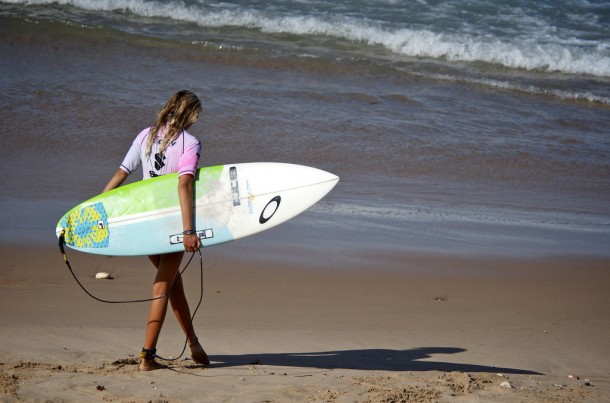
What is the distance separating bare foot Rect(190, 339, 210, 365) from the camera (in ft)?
13.3

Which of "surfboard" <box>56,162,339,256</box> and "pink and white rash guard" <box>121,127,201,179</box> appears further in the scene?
"surfboard" <box>56,162,339,256</box>

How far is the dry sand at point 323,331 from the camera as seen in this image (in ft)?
12.2

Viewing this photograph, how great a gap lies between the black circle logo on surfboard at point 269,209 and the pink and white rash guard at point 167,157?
2.04 feet

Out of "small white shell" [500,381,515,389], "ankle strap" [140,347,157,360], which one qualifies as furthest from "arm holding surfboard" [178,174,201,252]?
"small white shell" [500,381,515,389]

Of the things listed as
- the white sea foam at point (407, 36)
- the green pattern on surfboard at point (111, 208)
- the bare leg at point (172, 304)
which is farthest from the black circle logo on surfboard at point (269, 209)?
the white sea foam at point (407, 36)

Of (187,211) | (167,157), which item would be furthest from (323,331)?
(167,157)

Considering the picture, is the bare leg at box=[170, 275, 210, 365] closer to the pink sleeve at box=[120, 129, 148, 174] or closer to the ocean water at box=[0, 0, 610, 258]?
the pink sleeve at box=[120, 129, 148, 174]

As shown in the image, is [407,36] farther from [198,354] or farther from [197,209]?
[198,354]

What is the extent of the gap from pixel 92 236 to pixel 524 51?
1172 cm

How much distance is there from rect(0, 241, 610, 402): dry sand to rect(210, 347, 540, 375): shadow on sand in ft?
0.03

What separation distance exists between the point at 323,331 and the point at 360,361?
450 mm

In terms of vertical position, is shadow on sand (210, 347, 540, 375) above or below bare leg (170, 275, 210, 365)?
below

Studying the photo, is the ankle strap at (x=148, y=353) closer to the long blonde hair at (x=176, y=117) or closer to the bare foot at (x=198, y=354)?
the bare foot at (x=198, y=354)

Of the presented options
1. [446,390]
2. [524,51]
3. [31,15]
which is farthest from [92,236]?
[524,51]
